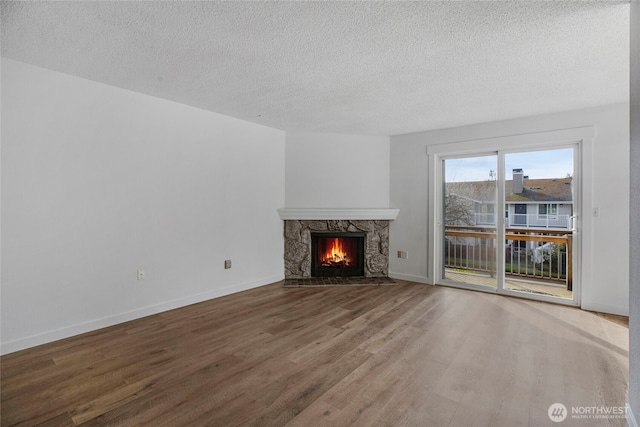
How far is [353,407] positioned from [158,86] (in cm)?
318

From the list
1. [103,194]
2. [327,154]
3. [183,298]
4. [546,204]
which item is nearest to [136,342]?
[183,298]

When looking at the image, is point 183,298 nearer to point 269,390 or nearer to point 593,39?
point 269,390

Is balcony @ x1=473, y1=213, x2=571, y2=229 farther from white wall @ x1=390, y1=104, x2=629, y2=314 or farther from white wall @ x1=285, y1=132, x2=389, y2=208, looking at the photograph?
white wall @ x1=285, y1=132, x2=389, y2=208

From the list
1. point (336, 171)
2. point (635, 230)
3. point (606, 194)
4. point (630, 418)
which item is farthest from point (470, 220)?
point (630, 418)

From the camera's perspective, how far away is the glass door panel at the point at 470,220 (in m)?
4.12

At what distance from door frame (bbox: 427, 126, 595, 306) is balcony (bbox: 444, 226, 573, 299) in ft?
0.35

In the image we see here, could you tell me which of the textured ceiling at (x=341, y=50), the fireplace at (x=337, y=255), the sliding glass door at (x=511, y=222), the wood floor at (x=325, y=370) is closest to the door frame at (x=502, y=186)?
the sliding glass door at (x=511, y=222)

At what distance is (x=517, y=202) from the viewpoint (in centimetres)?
393

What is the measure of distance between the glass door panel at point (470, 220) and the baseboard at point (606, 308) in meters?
0.94

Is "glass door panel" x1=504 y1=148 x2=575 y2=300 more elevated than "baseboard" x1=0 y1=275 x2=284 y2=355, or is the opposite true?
"glass door panel" x1=504 y1=148 x2=575 y2=300

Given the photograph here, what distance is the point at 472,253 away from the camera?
431 cm

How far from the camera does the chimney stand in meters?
3.88

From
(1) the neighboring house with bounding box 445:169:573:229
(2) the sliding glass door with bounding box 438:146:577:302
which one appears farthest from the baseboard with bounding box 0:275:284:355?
(1) the neighboring house with bounding box 445:169:573:229

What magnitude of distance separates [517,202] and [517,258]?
0.74 m
